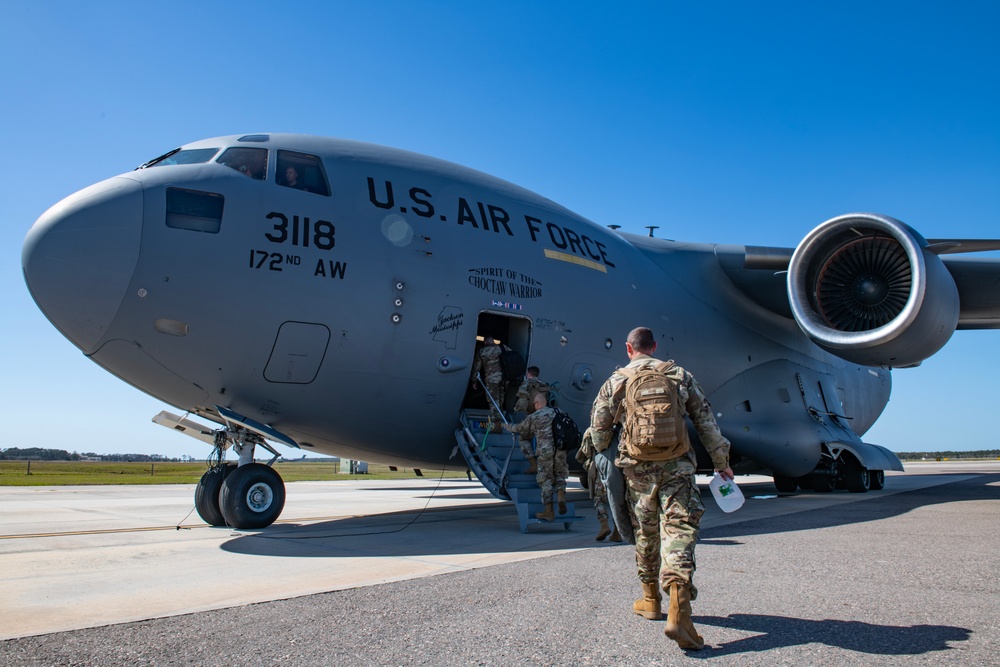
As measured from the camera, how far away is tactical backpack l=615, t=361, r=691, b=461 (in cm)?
352

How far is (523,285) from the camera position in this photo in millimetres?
8500

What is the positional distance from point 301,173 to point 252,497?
10.6 ft

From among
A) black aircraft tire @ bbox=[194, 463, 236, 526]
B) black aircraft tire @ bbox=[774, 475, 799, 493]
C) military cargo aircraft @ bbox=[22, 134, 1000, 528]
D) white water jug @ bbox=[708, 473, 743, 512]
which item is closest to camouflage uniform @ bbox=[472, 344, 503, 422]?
military cargo aircraft @ bbox=[22, 134, 1000, 528]

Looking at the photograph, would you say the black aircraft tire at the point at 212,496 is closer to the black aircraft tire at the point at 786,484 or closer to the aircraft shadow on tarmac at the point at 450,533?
the aircraft shadow on tarmac at the point at 450,533

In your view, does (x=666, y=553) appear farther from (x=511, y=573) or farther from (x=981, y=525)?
(x=981, y=525)

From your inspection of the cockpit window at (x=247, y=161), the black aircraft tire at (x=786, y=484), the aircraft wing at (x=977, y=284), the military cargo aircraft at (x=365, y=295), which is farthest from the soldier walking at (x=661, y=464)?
the black aircraft tire at (x=786, y=484)

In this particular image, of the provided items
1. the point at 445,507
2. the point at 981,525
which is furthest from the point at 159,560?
the point at 981,525

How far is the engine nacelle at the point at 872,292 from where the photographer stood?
9.52m

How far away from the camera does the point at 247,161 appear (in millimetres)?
7129

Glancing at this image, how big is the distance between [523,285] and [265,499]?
12.0 ft

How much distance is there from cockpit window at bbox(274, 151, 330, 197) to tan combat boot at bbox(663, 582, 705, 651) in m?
5.43

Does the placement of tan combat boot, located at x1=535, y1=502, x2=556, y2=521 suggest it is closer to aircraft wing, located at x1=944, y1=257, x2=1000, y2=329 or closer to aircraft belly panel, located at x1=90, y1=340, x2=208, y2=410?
aircraft belly panel, located at x1=90, y1=340, x2=208, y2=410

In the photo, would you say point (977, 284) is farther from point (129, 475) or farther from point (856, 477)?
point (129, 475)

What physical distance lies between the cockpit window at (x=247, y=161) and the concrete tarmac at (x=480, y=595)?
3503 millimetres
